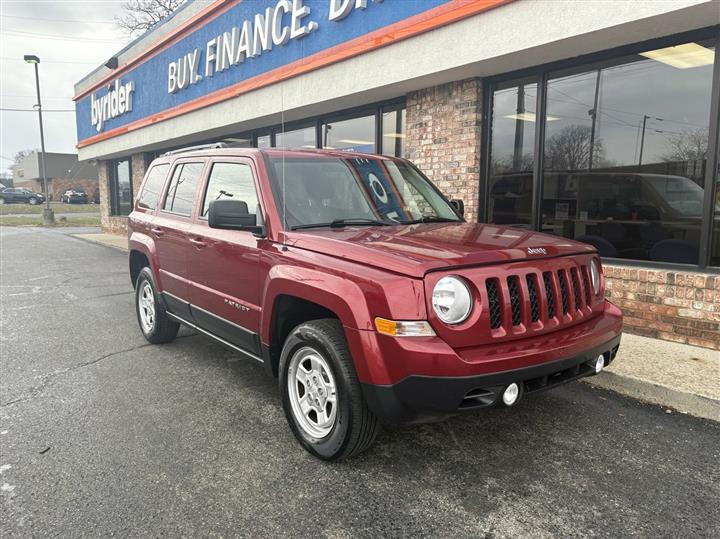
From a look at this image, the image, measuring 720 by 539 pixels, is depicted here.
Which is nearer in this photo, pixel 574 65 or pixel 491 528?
pixel 491 528

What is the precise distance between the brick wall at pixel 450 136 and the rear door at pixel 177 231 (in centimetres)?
394

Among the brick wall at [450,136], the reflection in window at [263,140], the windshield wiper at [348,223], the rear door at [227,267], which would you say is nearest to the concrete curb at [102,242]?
the reflection in window at [263,140]

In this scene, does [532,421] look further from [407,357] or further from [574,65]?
[574,65]

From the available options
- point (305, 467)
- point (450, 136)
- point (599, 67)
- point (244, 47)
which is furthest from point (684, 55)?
point (244, 47)

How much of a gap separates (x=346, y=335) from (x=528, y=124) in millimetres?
5167

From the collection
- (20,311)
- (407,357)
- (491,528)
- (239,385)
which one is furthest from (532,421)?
(20,311)

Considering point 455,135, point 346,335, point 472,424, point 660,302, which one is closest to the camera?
point 346,335

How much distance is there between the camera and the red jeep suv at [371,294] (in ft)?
8.65

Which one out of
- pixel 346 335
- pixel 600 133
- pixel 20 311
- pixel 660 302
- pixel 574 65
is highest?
pixel 574 65

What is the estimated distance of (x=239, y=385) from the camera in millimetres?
4402

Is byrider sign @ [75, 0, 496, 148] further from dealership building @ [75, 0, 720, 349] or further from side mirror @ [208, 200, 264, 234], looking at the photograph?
side mirror @ [208, 200, 264, 234]

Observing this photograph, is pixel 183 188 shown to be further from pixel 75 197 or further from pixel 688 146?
pixel 75 197

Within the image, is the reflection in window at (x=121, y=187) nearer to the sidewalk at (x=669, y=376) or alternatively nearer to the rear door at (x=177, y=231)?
the rear door at (x=177, y=231)

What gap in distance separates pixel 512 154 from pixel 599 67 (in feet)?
4.77
